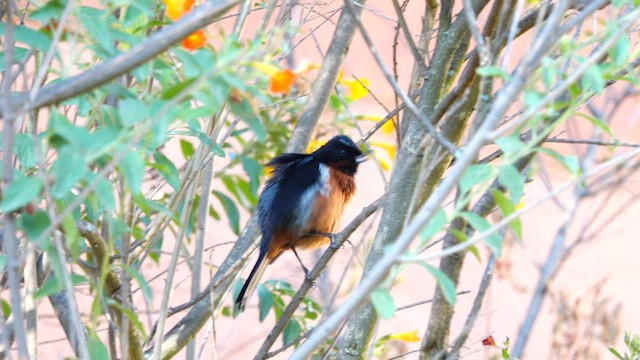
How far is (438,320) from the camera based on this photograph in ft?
8.96

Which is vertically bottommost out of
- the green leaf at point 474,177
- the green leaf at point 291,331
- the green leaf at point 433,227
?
the green leaf at point 291,331

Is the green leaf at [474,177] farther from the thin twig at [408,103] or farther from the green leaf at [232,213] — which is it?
the green leaf at [232,213]

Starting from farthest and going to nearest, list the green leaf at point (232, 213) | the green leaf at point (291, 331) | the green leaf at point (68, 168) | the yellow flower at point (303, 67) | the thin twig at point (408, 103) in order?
the green leaf at point (232, 213) < the green leaf at point (291, 331) < the yellow flower at point (303, 67) < the thin twig at point (408, 103) < the green leaf at point (68, 168)

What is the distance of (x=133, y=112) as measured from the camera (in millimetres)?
1276

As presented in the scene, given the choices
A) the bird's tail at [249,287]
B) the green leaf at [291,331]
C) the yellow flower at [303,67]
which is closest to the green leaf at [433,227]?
the yellow flower at [303,67]

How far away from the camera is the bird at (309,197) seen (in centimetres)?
407

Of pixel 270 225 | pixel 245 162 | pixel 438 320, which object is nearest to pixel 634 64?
pixel 438 320

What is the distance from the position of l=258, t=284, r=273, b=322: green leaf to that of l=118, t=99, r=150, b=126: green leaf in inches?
81.8

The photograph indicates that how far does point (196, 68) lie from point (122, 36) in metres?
0.16

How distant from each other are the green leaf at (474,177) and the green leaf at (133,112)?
1.58 feet

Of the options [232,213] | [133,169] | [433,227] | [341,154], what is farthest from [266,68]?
[341,154]

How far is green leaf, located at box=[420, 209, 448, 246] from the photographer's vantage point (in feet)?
4.59

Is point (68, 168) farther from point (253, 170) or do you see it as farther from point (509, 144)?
point (253, 170)

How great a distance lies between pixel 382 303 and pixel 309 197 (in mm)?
2769
